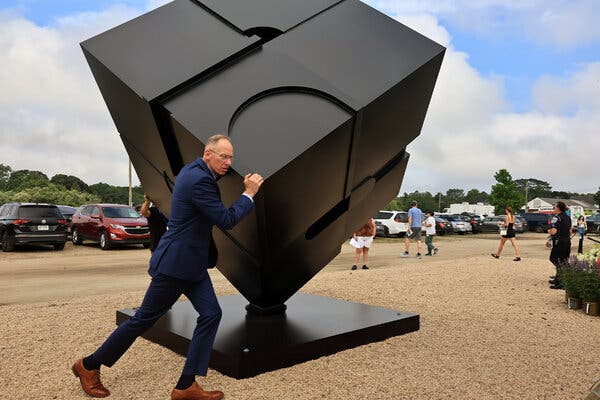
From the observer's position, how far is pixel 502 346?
5.12 meters

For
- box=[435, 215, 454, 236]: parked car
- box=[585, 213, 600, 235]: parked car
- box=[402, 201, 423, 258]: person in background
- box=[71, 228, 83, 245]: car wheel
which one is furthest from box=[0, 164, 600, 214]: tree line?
box=[402, 201, 423, 258]: person in background

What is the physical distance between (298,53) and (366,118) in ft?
2.65

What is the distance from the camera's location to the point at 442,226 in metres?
31.3

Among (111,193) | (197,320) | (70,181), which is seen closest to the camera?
(197,320)

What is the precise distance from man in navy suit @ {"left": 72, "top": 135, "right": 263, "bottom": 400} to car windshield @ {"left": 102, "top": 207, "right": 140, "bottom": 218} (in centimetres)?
1529

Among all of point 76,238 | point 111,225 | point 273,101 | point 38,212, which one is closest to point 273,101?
point 273,101

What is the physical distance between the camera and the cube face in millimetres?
3859

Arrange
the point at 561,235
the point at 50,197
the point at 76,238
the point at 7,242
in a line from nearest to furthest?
1. the point at 561,235
2. the point at 7,242
3. the point at 76,238
4. the point at 50,197

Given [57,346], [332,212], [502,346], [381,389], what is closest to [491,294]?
[502,346]

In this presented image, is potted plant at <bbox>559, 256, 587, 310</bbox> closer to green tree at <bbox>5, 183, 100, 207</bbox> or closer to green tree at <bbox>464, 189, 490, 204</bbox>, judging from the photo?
green tree at <bbox>5, 183, 100, 207</bbox>

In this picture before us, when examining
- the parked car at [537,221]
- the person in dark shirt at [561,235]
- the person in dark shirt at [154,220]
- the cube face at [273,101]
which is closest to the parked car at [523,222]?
the parked car at [537,221]

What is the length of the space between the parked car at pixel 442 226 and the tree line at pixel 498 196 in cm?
2246

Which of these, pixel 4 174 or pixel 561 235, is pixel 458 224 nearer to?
pixel 561 235

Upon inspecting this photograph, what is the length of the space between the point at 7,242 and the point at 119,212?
3.62 m
